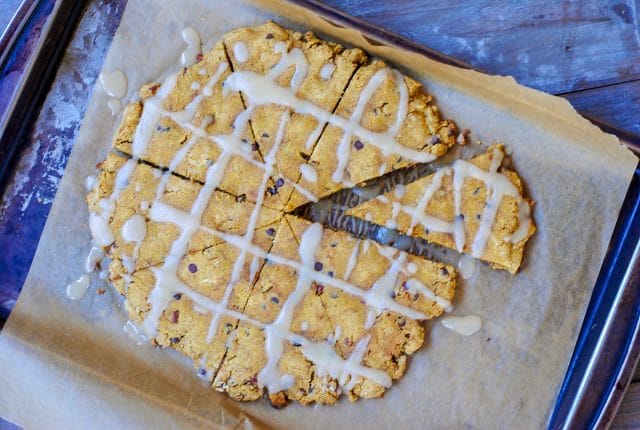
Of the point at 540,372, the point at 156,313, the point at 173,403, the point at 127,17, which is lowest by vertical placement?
the point at 173,403

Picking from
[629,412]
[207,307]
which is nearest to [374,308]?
[207,307]

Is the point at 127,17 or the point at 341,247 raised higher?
the point at 127,17

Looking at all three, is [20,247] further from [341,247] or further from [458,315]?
[458,315]

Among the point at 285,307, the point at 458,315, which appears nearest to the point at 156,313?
the point at 285,307

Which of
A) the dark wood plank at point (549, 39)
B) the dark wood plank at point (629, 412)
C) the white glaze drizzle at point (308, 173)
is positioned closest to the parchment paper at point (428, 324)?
the dark wood plank at point (549, 39)

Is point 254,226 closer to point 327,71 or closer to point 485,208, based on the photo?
point 327,71

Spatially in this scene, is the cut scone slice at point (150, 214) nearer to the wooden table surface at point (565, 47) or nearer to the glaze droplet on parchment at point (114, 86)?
the glaze droplet on parchment at point (114, 86)

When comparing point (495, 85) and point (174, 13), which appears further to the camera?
point (174, 13)
